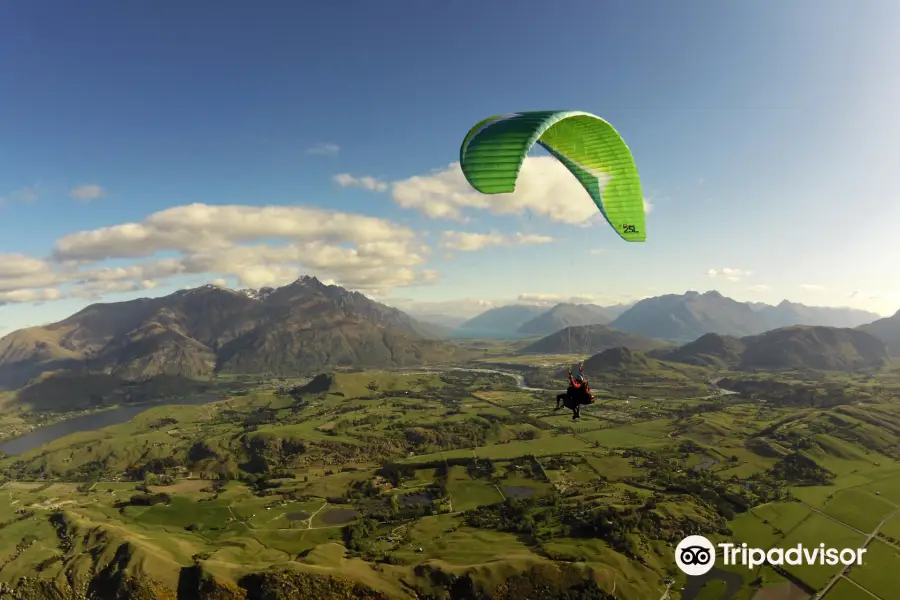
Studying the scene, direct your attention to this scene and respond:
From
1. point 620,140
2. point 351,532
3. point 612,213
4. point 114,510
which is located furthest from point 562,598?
point 114,510

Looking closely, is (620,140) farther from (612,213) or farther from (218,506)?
(218,506)

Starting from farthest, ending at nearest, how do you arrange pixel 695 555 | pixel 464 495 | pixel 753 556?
pixel 464 495, pixel 695 555, pixel 753 556

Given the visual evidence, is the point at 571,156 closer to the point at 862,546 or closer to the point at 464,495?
the point at 862,546

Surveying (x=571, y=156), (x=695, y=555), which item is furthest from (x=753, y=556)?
(x=571, y=156)

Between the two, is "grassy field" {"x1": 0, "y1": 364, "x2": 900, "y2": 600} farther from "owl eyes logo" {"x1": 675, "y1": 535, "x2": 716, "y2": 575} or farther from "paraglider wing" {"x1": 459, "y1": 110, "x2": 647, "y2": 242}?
"paraglider wing" {"x1": 459, "y1": 110, "x2": 647, "y2": 242}

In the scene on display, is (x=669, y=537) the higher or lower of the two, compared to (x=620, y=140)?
lower

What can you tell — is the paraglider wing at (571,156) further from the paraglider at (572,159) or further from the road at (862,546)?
the road at (862,546)

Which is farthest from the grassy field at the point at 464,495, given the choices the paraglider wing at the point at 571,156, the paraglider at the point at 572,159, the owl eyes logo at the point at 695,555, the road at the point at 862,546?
the paraglider wing at the point at 571,156
